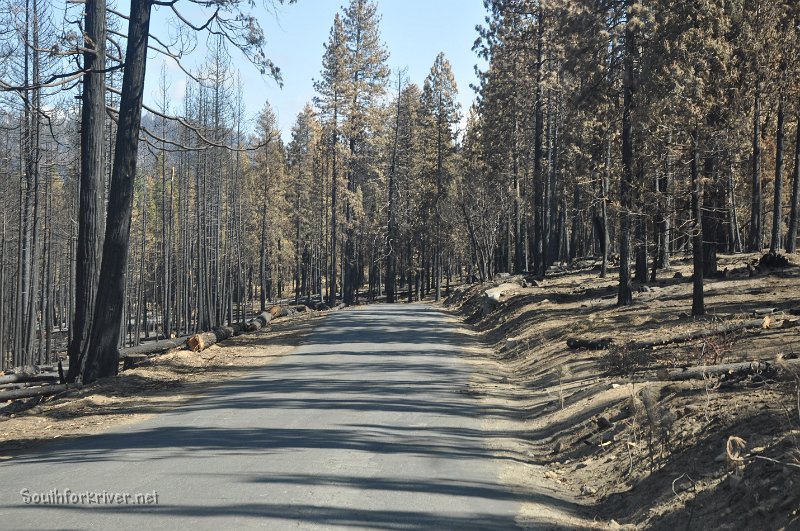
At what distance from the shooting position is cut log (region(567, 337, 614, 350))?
15.9m

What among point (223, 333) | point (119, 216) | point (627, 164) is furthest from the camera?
point (223, 333)

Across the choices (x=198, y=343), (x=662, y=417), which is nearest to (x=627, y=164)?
(x=198, y=343)

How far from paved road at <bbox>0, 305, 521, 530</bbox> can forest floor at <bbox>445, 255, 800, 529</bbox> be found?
86cm

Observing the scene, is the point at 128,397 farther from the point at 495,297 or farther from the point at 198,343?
the point at 495,297

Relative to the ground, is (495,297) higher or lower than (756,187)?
lower

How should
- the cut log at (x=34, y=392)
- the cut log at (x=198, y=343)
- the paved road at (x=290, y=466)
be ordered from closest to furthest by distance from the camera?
the paved road at (x=290, y=466) → the cut log at (x=34, y=392) → the cut log at (x=198, y=343)

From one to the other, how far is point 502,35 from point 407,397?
30055 millimetres

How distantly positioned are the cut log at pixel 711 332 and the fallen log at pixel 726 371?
3.22m

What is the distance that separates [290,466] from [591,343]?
9921 mm

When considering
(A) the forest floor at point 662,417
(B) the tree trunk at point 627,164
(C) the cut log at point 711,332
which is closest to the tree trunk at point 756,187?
(B) the tree trunk at point 627,164

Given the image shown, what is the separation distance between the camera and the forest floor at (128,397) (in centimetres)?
1065

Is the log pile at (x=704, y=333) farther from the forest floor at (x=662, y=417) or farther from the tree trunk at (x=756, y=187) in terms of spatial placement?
the tree trunk at (x=756, y=187)

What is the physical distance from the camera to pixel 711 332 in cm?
1298

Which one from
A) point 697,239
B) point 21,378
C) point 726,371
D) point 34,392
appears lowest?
point 21,378
